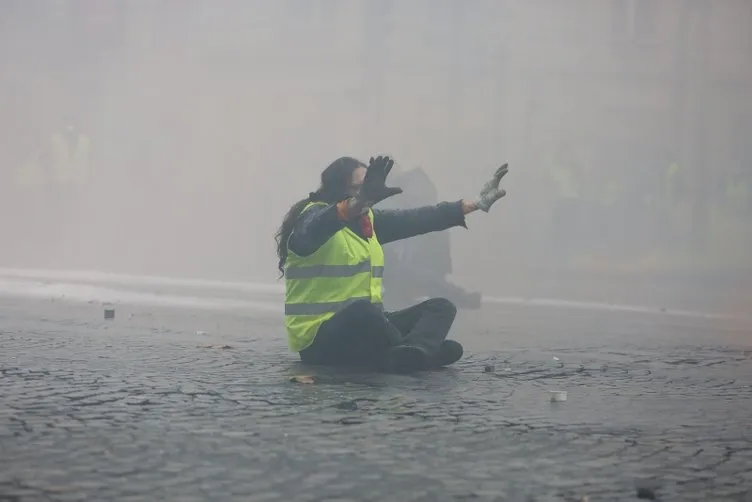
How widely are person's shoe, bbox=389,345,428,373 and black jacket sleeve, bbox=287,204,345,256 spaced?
616mm

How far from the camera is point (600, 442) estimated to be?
3.29 metres

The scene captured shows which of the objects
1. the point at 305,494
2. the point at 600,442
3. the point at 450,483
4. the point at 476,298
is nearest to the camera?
Answer: the point at 305,494

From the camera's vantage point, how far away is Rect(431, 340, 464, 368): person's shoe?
5.26 meters

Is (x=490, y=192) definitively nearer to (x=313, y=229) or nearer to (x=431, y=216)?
(x=431, y=216)

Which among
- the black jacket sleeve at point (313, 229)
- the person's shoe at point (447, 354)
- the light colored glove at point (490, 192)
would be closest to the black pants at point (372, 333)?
the person's shoe at point (447, 354)

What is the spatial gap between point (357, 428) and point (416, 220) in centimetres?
222

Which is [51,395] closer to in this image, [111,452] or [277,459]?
[111,452]

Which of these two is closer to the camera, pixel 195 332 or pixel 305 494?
pixel 305 494

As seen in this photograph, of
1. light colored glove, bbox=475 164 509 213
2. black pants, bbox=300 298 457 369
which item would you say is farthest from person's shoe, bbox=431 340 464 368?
light colored glove, bbox=475 164 509 213

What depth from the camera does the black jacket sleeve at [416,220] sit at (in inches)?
212

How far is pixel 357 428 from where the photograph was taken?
133 inches

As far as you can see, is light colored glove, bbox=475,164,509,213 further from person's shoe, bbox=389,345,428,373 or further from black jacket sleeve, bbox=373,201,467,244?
person's shoe, bbox=389,345,428,373

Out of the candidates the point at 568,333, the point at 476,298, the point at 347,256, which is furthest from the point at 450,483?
the point at 476,298

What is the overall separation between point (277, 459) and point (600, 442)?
1063 mm
